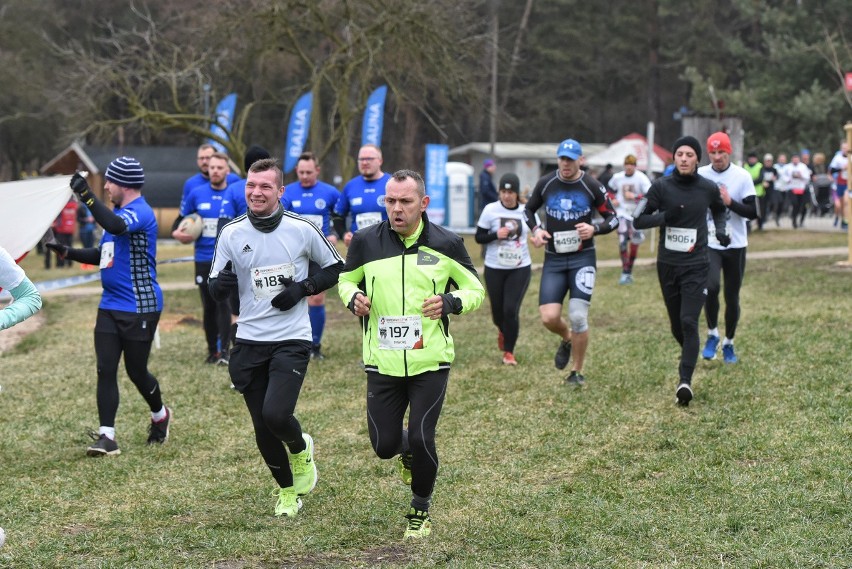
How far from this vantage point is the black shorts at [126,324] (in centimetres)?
859

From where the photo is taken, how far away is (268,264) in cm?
674

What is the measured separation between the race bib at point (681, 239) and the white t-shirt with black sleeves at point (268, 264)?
12.5 ft

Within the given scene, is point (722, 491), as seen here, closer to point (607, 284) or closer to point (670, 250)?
point (670, 250)

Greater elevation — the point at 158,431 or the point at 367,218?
the point at 367,218

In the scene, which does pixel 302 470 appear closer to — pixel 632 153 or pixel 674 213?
pixel 674 213

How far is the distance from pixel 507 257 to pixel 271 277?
212 inches

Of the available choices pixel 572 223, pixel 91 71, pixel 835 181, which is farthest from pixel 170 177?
pixel 572 223

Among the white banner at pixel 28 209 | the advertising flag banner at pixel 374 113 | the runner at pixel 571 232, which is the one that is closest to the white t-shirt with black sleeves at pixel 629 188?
the advertising flag banner at pixel 374 113

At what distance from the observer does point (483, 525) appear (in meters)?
6.60

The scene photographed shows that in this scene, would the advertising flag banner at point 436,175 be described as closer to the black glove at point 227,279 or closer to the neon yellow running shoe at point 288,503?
the neon yellow running shoe at point 288,503

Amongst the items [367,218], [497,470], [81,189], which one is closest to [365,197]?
[367,218]

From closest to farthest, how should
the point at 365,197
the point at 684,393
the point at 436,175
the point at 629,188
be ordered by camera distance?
the point at 684,393, the point at 365,197, the point at 629,188, the point at 436,175

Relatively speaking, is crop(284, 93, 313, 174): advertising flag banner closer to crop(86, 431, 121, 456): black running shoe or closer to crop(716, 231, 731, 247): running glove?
crop(716, 231, 731, 247): running glove

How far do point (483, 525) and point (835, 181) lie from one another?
1034 inches
